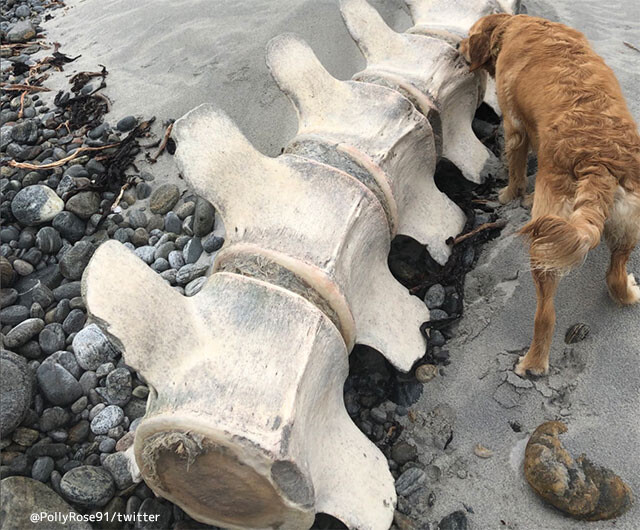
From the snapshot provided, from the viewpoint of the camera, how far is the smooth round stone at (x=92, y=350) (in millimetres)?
2555

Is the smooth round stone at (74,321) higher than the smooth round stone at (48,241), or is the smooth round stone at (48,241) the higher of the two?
the smooth round stone at (48,241)

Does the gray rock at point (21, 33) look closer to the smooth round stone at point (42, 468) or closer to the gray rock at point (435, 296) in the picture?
the smooth round stone at point (42, 468)

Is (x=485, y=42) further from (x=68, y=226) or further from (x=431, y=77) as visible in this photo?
(x=68, y=226)

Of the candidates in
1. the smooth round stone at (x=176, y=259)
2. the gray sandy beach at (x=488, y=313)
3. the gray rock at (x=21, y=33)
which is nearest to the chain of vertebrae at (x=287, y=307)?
the gray sandy beach at (x=488, y=313)

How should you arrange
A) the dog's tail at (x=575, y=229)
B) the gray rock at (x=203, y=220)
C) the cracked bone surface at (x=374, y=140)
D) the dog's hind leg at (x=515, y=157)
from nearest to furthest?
the dog's tail at (x=575, y=229)
the cracked bone surface at (x=374, y=140)
the dog's hind leg at (x=515, y=157)
the gray rock at (x=203, y=220)

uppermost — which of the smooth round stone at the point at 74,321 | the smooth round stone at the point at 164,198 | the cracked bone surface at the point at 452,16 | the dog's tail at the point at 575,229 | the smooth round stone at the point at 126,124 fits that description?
the cracked bone surface at the point at 452,16

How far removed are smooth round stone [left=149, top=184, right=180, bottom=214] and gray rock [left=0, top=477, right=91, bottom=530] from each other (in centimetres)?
172

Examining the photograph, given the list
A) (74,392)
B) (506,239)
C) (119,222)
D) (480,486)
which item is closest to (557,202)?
(506,239)

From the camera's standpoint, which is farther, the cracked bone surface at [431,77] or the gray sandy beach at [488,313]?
the cracked bone surface at [431,77]

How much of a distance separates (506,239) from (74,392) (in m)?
2.30

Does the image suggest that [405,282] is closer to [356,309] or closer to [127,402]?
[356,309]

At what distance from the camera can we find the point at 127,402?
2.46 m

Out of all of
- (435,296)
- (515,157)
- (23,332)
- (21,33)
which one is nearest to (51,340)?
(23,332)

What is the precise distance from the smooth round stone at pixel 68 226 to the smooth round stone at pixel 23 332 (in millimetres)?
654
